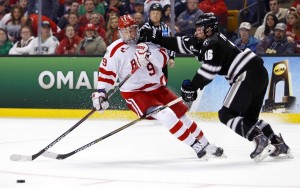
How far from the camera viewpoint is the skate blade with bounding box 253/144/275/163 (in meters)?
6.52

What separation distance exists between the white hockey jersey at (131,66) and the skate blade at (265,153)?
40.6 inches

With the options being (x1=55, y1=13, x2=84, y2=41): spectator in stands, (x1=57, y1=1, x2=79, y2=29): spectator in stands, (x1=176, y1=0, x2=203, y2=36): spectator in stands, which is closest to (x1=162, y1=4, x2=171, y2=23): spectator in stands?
(x1=176, y1=0, x2=203, y2=36): spectator in stands

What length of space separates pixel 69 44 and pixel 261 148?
5.23 metres

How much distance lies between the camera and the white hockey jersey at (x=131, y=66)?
22.9 feet

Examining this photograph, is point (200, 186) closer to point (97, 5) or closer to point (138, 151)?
point (138, 151)

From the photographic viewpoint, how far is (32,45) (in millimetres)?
11406

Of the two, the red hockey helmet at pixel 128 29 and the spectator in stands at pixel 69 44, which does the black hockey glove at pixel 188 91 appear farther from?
the spectator in stands at pixel 69 44

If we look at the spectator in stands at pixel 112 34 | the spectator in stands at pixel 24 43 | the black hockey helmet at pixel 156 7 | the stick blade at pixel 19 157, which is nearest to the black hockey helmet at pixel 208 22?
the stick blade at pixel 19 157

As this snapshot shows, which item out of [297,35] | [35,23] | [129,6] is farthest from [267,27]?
[35,23]

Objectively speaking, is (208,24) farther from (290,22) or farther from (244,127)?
(290,22)

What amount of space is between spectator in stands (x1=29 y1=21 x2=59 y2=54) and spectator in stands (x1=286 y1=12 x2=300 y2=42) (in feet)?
9.66

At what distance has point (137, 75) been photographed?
7.04m

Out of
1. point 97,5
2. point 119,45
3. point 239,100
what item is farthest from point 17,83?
point 239,100

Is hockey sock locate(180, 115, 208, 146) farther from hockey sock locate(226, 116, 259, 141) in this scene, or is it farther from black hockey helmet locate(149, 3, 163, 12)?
black hockey helmet locate(149, 3, 163, 12)
